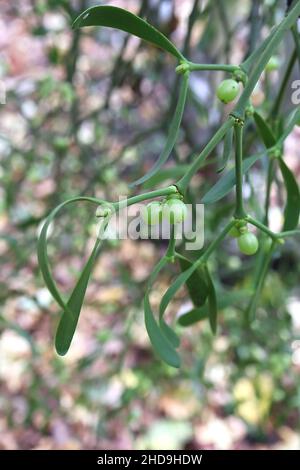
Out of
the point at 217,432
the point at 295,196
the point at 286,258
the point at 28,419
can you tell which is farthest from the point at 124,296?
the point at 295,196

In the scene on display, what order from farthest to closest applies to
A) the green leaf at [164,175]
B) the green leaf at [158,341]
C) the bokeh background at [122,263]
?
1. the bokeh background at [122,263]
2. the green leaf at [164,175]
3. the green leaf at [158,341]

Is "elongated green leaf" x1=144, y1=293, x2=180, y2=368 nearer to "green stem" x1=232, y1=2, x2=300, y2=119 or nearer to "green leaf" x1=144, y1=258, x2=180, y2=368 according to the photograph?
"green leaf" x1=144, y1=258, x2=180, y2=368

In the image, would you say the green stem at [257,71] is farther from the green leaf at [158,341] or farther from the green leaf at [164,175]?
the green leaf at [164,175]

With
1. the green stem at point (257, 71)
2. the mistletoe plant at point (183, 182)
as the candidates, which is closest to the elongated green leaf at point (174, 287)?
the mistletoe plant at point (183, 182)

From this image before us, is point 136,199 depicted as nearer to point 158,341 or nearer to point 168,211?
point 168,211

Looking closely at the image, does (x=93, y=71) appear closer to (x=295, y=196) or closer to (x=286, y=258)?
(x=286, y=258)

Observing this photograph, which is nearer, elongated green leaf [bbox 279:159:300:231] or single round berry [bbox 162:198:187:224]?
single round berry [bbox 162:198:187:224]

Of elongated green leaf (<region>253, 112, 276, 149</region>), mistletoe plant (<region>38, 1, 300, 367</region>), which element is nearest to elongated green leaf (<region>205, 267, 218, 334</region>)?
mistletoe plant (<region>38, 1, 300, 367</region>)
